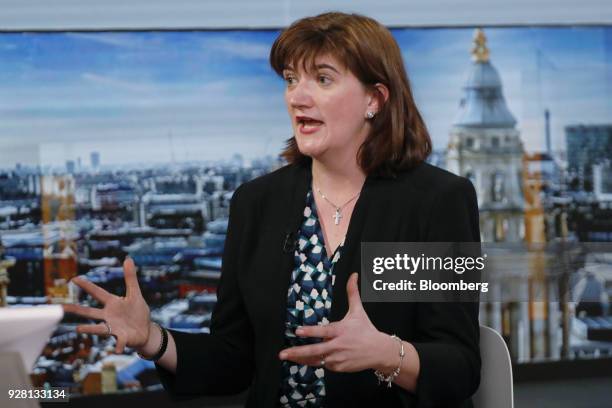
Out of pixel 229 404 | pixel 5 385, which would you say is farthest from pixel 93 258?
pixel 5 385

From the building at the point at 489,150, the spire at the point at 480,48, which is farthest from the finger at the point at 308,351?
the spire at the point at 480,48

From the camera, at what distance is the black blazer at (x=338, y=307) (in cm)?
172

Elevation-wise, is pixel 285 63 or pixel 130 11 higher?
pixel 130 11

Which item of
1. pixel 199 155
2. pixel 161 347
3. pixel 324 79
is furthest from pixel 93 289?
pixel 199 155

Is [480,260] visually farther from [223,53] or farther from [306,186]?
[223,53]

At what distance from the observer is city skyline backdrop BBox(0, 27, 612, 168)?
4.08 metres

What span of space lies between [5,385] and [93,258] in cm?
304

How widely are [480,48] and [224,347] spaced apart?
9.68 feet

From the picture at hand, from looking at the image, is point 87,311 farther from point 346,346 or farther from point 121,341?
point 346,346

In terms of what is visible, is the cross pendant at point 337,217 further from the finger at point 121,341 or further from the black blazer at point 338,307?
the finger at point 121,341

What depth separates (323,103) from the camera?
183cm

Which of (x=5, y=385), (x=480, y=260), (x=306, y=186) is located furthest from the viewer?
(x=306, y=186)

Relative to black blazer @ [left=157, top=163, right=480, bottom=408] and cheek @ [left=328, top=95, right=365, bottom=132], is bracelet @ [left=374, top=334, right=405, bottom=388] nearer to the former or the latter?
black blazer @ [left=157, top=163, right=480, bottom=408]

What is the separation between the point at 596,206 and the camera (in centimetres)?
460
